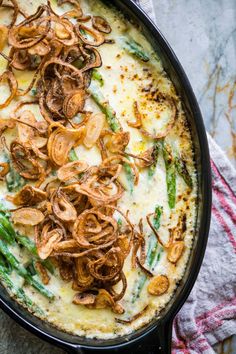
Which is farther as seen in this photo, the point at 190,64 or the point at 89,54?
the point at 190,64

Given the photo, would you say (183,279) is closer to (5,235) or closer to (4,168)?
(5,235)

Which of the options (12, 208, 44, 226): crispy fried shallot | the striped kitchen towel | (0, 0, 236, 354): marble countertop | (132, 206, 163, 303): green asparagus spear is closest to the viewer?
(12, 208, 44, 226): crispy fried shallot

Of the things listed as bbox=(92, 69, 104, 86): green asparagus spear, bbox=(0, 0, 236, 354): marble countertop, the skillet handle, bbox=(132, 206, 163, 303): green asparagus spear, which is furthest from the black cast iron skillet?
bbox=(0, 0, 236, 354): marble countertop

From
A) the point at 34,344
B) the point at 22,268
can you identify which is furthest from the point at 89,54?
the point at 34,344

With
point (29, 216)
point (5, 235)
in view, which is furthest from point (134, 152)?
point (5, 235)

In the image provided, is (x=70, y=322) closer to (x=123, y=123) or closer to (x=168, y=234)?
(x=168, y=234)

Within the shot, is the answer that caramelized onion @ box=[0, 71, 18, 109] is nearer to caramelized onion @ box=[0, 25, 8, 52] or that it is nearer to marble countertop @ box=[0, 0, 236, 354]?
caramelized onion @ box=[0, 25, 8, 52]

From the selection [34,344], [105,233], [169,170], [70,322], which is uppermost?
[169,170]
